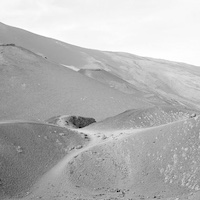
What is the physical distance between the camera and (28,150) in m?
17.0

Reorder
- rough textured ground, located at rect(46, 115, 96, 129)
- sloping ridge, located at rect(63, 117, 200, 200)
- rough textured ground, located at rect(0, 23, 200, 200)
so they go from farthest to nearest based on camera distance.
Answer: rough textured ground, located at rect(46, 115, 96, 129), rough textured ground, located at rect(0, 23, 200, 200), sloping ridge, located at rect(63, 117, 200, 200)

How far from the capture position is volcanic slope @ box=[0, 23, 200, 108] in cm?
6706

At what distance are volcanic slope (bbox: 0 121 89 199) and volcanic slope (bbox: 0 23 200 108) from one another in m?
42.4

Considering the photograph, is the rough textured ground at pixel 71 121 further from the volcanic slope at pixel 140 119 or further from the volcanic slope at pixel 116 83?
the volcanic slope at pixel 116 83

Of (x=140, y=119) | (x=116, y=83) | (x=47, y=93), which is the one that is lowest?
(x=47, y=93)

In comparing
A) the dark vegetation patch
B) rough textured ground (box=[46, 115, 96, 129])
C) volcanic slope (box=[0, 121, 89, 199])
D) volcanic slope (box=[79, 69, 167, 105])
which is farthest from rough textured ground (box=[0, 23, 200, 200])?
volcanic slope (box=[79, 69, 167, 105])

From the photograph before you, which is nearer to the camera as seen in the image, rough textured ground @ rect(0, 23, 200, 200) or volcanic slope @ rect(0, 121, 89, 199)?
rough textured ground @ rect(0, 23, 200, 200)

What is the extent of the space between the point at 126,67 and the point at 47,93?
179 ft

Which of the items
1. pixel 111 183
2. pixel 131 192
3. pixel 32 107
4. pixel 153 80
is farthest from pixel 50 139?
pixel 153 80

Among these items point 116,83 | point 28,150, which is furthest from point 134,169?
point 116,83

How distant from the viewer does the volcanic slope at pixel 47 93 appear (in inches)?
1357

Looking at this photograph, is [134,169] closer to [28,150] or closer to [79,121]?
[28,150]

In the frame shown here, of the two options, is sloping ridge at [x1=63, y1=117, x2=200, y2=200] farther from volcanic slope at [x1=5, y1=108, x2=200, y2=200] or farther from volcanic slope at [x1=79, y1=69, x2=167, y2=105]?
volcanic slope at [x1=79, y1=69, x2=167, y2=105]

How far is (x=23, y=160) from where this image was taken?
1606 cm
